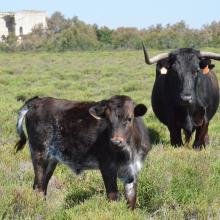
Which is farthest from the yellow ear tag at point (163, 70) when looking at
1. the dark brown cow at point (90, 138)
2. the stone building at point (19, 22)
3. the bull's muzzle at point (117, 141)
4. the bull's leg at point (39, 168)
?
the stone building at point (19, 22)

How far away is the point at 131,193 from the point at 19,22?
3110 inches

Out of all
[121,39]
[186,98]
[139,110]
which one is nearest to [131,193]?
[139,110]

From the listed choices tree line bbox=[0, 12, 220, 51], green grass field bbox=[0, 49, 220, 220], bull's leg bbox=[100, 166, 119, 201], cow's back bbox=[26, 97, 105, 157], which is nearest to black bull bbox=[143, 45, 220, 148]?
green grass field bbox=[0, 49, 220, 220]

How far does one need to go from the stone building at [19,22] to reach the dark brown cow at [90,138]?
77375 millimetres

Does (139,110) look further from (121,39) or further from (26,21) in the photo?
(26,21)

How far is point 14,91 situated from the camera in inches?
625

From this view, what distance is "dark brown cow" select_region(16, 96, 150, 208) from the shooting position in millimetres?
4840

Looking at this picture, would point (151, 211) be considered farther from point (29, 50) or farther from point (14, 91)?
point (29, 50)

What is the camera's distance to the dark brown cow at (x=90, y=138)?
4840mm

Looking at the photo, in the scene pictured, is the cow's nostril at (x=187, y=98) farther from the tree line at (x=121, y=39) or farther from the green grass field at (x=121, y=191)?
the tree line at (x=121, y=39)

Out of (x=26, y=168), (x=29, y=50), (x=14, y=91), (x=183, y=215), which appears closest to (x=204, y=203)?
(x=183, y=215)

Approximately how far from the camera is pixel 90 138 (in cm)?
520

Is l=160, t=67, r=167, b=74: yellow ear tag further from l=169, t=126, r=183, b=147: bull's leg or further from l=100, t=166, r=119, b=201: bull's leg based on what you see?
l=100, t=166, r=119, b=201: bull's leg

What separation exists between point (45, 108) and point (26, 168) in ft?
3.96
